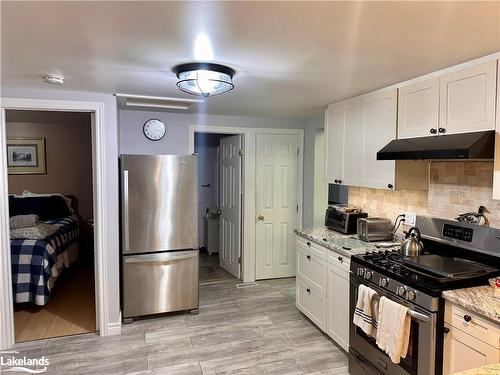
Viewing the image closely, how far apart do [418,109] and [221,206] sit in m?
3.35

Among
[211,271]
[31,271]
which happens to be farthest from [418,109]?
[31,271]

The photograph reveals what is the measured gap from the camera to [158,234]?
3525mm

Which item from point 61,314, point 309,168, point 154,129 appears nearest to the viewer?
point 61,314

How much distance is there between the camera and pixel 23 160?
547 cm

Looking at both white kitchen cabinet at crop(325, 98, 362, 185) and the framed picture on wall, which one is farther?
the framed picture on wall

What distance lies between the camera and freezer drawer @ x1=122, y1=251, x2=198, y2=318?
3.46 m

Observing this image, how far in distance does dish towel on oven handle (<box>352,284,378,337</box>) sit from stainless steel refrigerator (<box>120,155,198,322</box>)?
186 centimetres

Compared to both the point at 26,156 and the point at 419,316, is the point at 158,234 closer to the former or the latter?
the point at 419,316

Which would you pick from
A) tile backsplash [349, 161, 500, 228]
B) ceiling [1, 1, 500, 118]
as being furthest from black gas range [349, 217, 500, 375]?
ceiling [1, 1, 500, 118]

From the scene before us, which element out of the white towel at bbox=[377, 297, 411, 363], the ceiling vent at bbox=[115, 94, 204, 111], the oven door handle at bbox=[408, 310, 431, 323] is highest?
the ceiling vent at bbox=[115, 94, 204, 111]

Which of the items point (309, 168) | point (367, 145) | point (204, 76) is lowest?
point (309, 168)

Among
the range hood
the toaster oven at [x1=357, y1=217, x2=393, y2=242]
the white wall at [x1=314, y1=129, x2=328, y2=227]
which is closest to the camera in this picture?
the range hood

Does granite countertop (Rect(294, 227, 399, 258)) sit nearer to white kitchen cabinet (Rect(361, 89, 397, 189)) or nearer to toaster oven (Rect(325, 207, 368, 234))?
toaster oven (Rect(325, 207, 368, 234))

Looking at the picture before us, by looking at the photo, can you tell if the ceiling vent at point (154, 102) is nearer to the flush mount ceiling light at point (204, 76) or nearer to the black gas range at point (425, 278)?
the flush mount ceiling light at point (204, 76)
